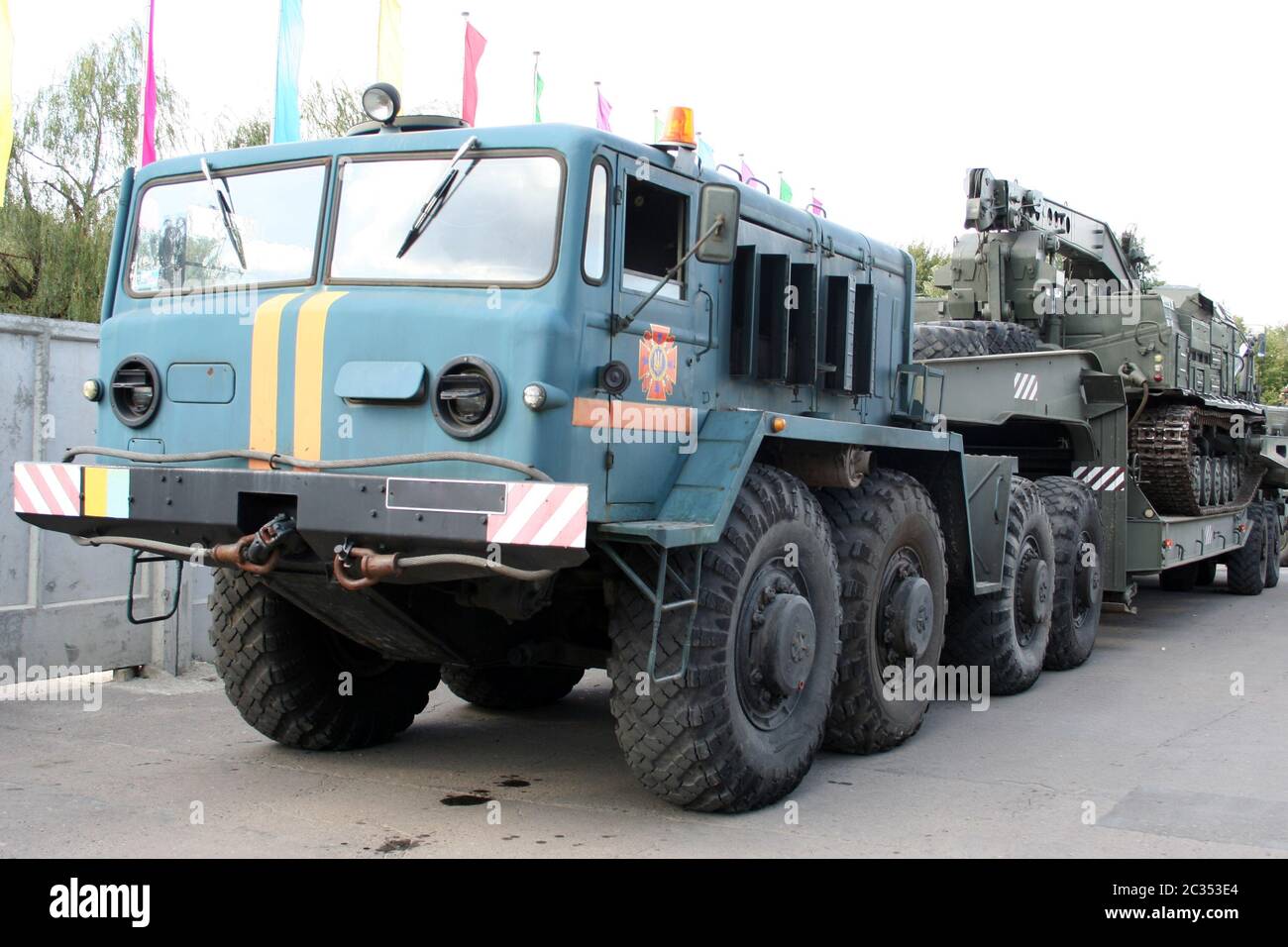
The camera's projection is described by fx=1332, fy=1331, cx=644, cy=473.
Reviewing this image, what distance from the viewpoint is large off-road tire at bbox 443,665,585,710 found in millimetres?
8008

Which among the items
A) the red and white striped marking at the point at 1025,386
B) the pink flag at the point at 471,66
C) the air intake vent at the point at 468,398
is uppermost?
the pink flag at the point at 471,66

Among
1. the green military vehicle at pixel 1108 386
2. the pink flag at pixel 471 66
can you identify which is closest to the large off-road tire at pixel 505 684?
A: the green military vehicle at pixel 1108 386

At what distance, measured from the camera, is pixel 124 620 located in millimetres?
8680

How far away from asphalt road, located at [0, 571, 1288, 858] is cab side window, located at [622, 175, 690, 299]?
2288mm

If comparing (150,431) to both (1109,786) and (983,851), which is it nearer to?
(983,851)

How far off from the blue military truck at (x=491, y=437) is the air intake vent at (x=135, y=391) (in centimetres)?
1

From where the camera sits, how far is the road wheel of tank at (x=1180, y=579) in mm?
15863

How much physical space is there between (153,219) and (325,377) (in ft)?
5.10

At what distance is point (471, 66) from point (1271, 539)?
11.2m

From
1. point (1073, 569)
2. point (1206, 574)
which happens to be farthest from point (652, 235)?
point (1206, 574)

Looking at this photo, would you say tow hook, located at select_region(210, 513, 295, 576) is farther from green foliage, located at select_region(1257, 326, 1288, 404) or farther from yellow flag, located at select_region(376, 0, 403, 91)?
green foliage, located at select_region(1257, 326, 1288, 404)

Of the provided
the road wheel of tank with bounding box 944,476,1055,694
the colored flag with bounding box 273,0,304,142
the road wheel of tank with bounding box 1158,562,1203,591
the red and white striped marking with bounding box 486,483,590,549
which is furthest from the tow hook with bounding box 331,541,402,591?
the road wheel of tank with bounding box 1158,562,1203,591

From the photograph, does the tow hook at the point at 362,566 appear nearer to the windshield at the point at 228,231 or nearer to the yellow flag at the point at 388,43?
the windshield at the point at 228,231

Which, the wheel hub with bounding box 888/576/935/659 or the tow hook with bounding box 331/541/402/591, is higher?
the tow hook with bounding box 331/541/402/591
